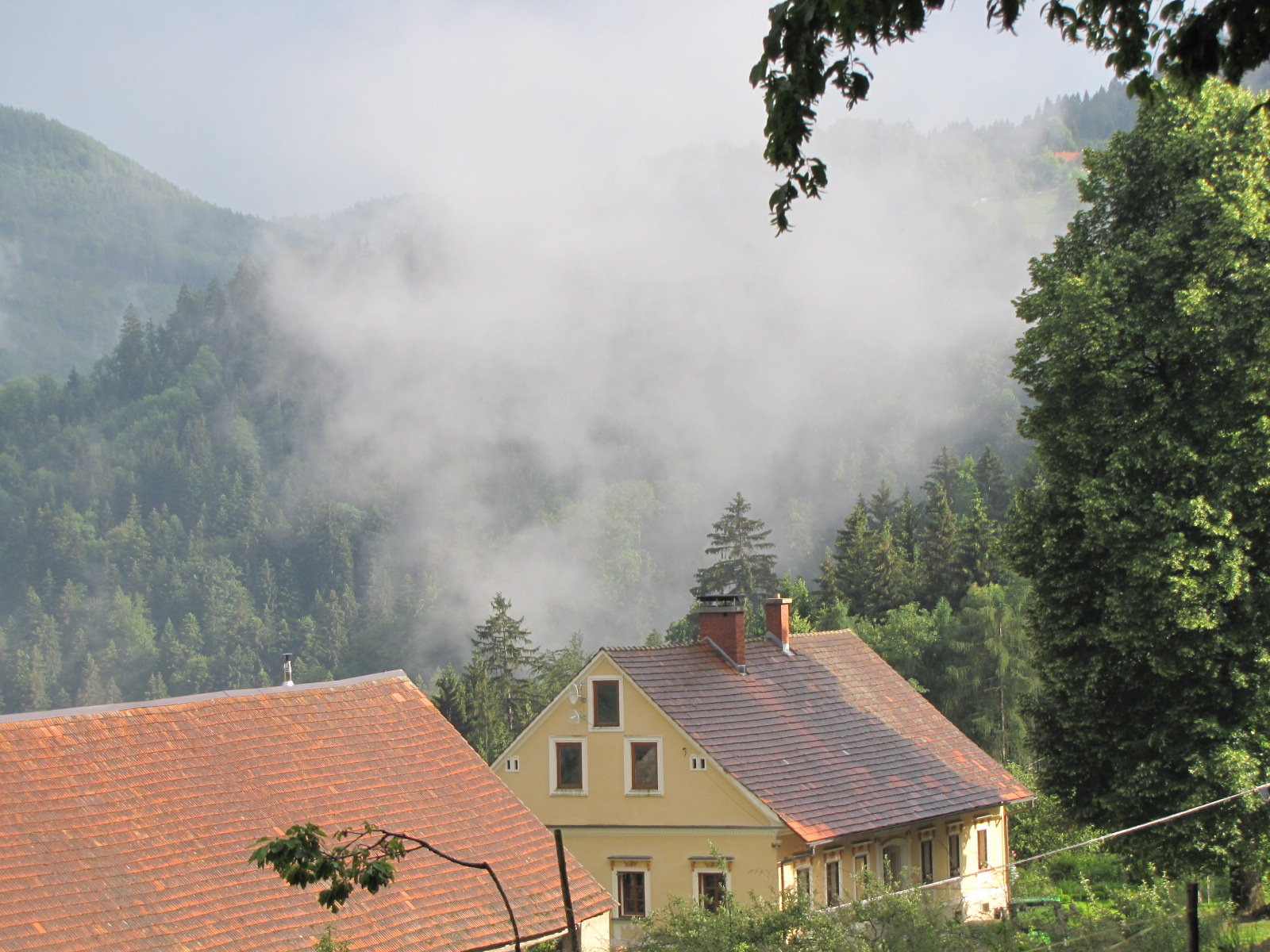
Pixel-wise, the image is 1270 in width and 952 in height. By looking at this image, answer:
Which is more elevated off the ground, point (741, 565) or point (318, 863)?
point (741, 565)

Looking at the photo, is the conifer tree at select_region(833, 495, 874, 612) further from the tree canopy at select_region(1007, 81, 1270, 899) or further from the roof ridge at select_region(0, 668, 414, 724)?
the roof ridge at select_region(0, 668, 414, 724)

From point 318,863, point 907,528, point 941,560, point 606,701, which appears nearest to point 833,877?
point 606,701

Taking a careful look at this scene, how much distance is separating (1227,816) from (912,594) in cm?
6310

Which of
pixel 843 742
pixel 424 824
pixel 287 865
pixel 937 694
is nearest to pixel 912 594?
pixel 937 694

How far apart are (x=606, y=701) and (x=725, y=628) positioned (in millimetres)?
3872

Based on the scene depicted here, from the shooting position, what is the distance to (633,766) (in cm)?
3197

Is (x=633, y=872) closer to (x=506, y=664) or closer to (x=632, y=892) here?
(x=632, y=892)

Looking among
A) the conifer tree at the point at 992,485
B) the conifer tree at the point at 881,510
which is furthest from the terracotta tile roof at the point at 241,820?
the conifer tree at the point at 992,485

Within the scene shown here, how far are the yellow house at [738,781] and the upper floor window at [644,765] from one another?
0.04 metres

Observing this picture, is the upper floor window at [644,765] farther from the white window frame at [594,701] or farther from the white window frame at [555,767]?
the white window frame at [555,767]

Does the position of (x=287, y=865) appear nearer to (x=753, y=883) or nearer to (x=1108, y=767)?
(x=1108, y=767)

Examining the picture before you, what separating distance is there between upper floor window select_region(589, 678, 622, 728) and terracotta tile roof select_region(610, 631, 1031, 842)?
61 cm

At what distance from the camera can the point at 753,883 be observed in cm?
2931

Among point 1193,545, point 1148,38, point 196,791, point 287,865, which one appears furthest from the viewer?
point 1193,545
